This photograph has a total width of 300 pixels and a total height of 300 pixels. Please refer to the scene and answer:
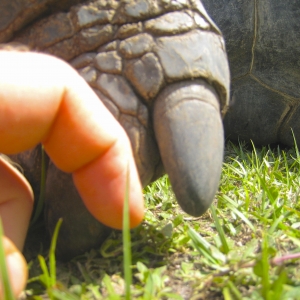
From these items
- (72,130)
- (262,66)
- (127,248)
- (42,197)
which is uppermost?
(72,130)

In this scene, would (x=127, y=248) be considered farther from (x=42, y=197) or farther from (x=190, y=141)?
(x=42, y=197)

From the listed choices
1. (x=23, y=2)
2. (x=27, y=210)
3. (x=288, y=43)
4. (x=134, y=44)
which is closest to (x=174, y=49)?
(x=134, y=44)

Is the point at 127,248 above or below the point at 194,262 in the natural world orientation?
above

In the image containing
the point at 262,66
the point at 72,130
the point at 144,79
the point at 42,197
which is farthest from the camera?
the point at 262,66

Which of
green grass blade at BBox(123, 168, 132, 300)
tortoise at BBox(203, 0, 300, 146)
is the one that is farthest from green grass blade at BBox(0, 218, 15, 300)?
tortoise at BBox(203, 0, 300, 146)

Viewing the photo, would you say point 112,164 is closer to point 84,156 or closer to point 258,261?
point 84,156

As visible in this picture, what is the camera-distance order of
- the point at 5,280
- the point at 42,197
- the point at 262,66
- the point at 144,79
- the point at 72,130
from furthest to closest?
the point at 262,66, the point at 42,197, the point at 144,79, the point at 72,130, the point at 5,280

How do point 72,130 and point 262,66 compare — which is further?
point 262,66

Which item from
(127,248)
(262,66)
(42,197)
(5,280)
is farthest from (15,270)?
(262,66)
